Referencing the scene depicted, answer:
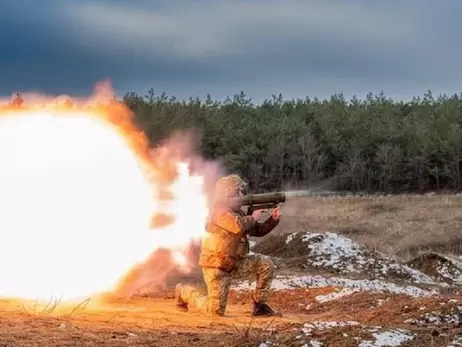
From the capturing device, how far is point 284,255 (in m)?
28.4

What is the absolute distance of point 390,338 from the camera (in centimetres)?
915

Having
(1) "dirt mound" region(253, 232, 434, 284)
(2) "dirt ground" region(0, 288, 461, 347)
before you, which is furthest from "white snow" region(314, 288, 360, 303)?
(1) "dirt mound" region(253, 232, 434, 284)

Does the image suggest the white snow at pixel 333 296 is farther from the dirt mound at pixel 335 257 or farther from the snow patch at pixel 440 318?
the dirt mound at pixel 335 257

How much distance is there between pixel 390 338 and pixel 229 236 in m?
4.52

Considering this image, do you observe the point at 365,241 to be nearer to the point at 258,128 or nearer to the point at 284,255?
the point at 284,255

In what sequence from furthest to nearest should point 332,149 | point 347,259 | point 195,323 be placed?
point 332,149 → point 347,259 → point 195,323

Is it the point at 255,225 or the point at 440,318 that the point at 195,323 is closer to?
the point at 255,225

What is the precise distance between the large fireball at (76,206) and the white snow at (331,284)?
369 cm

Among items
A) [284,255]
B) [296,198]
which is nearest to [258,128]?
[296,198]

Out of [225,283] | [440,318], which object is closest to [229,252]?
[225,283]

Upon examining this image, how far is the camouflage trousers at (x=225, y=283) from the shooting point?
13.2 m

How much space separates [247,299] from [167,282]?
25.2 feet

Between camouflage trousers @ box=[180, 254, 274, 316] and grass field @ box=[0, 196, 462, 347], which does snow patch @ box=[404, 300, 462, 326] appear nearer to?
grass field @ box=[0, 196, 462, 347]

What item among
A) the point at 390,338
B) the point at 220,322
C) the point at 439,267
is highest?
the point at 390,338
